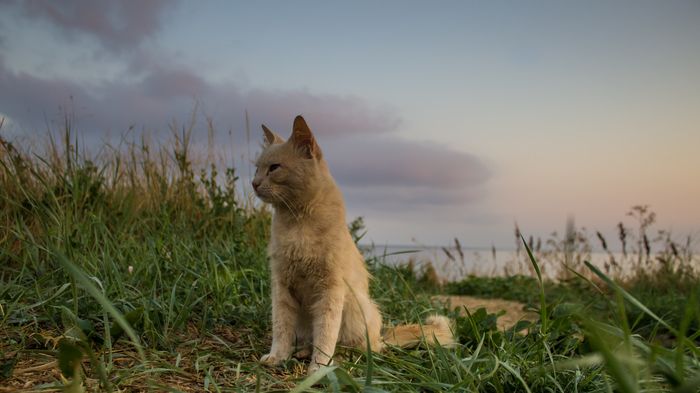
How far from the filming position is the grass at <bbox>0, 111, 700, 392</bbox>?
1464 millimetres

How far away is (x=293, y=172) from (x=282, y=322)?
3.04ft

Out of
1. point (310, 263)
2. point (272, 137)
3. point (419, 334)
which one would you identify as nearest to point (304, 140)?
point (272, 137)

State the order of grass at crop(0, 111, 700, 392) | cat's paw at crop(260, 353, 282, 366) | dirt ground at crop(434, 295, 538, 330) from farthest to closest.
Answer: dirt ground at crop(434, 295, 538, 330), cat's paw at crop(260, 353, 282, 366), grass at crop(0, 111, 700, 392)

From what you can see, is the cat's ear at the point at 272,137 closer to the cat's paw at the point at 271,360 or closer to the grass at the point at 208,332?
the grass at the point at 208,332

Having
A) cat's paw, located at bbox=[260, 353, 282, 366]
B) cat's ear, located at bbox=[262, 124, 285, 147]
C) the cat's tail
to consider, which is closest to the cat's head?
cat's ear, located at bbox=[262, 124, 285, 147]

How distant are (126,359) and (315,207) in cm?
130

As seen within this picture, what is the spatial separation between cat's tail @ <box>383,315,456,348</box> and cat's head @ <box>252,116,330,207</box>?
1108 mm

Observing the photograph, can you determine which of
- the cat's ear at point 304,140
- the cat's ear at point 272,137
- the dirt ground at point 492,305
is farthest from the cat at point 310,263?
the dirt ground at point 492,305

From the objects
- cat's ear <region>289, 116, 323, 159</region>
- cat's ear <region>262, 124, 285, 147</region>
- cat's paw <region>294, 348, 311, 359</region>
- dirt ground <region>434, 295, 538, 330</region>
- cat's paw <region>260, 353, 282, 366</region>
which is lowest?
dirt ground <region>434, 295, 538, 330</region>

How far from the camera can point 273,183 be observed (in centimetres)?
262

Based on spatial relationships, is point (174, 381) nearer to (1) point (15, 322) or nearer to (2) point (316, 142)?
(1) point (15, 322)

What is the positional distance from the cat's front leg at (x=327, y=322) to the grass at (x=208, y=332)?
5.9 inches

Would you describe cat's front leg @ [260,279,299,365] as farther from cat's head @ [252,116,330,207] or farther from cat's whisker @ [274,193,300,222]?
cat's head @ [252,116,330,207]

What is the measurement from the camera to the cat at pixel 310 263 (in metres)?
2.45
